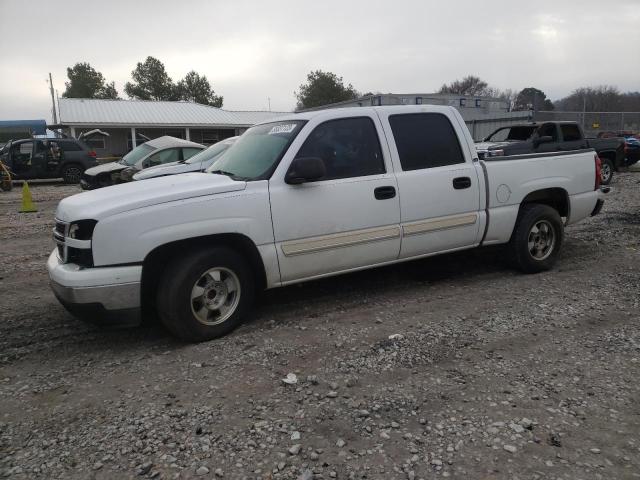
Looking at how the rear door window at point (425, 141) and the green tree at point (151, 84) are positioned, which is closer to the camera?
the rear door window at point (425, 141)

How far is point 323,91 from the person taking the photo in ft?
200

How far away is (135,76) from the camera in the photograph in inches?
2596

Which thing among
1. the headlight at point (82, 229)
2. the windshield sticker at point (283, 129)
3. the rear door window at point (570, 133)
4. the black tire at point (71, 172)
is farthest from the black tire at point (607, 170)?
the black tire at point (71, 172)

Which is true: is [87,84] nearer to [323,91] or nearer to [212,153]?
[323,91]

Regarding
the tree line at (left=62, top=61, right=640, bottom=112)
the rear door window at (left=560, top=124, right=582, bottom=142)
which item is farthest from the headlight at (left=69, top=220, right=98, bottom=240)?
the tree line at (left=62, top=61, right=640, bottom=112)

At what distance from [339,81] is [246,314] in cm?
6152

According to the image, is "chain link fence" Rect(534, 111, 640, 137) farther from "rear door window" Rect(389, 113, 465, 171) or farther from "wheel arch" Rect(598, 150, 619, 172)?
"rear door window" Rect(389, 113, 465, 171)

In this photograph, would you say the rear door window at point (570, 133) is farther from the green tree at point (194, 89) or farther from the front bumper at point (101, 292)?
the green tree at point (194, 89)

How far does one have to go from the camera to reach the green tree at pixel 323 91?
61031 millimetres

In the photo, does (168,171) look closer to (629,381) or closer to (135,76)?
(629,381)

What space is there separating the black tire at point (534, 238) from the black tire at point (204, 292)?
10.3 ft

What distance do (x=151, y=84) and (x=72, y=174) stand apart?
52694mm

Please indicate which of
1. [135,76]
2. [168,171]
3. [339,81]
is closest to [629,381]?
[168,171]

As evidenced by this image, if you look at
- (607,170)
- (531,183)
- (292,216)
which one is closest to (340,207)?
(292,216)
